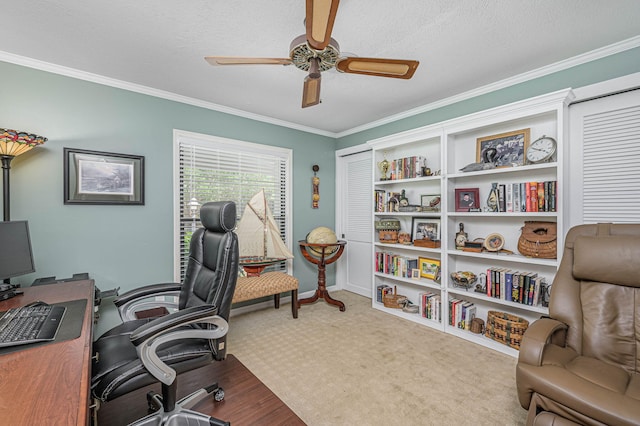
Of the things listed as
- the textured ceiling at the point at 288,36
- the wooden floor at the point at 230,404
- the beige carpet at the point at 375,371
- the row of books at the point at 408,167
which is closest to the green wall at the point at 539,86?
the textured ceiling at the point at 288,36

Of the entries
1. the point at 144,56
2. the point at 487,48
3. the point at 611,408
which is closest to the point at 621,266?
the point at 611,408

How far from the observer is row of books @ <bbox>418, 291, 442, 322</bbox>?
298 cm

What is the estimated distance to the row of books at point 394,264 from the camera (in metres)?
3.31

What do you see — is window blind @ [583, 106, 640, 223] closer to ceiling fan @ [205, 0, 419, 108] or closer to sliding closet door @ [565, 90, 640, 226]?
sliding closet door @ [565, 90, 640, 226]

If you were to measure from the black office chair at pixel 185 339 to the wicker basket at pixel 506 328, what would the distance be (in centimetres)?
233

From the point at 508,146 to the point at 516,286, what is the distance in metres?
1.30

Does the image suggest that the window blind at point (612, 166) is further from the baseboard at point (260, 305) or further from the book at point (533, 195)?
the baseboard at point (260, 305)

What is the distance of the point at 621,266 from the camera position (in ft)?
5.12

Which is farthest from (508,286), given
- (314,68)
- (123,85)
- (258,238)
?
(123,85)

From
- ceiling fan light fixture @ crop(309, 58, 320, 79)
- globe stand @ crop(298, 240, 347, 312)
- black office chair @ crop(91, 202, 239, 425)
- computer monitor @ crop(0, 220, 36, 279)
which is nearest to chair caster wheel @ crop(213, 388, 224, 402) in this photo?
black office chair @ crop(91, 202, 239, 425)

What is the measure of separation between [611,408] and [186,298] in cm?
218

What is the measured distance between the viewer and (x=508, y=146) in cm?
266

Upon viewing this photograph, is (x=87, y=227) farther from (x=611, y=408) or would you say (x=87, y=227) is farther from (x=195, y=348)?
(x=611, y=408)

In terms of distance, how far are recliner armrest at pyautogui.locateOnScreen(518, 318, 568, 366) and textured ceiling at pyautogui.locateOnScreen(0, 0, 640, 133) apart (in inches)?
73.2
